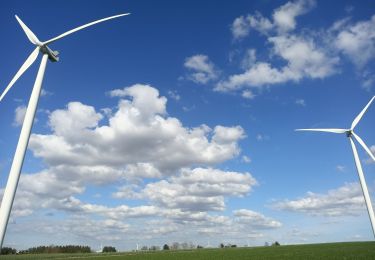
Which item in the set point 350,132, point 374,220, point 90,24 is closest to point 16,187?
point 90,24

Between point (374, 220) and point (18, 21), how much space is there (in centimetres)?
4502

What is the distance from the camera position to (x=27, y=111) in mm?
33844

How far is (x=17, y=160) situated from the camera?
1216 inches

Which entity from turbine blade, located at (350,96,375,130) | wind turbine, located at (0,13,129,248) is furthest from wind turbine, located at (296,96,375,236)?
wind turbine, located at (0,13,129,248)

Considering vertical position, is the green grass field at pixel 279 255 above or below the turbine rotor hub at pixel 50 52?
below

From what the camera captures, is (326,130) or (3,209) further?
(326,130)

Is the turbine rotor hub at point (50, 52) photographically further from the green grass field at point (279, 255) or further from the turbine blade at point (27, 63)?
the green grass field at point (279, 255)

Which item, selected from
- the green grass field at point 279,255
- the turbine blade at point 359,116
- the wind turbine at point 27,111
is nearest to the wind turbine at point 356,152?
the turbine blade at point 359,116

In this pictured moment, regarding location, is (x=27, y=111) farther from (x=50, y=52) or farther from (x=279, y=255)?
(x=279, y=255)

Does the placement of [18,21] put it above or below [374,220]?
above

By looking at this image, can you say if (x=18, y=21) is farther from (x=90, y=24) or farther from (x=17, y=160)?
(x=17, y=160)

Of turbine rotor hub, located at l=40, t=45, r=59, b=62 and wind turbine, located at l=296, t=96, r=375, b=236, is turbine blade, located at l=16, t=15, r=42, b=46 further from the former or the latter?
wind turbine, located at l=296, t=96, r=375, b=236

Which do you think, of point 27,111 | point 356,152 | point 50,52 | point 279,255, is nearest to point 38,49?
point 50,52

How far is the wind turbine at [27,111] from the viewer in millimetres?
28939
